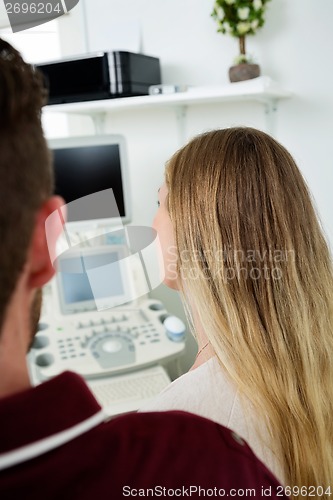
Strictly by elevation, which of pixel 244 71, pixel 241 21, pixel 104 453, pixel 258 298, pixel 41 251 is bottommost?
pixel 258 298

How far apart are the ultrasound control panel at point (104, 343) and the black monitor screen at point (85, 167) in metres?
0.47

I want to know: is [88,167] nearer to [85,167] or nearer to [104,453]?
[85,167]

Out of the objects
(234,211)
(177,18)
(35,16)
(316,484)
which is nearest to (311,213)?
(234,211)

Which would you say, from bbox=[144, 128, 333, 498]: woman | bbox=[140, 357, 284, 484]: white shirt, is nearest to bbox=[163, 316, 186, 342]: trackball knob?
bbox=[144, 128, 333, 498]: woman

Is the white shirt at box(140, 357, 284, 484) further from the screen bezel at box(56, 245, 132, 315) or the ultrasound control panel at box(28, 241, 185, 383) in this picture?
the screen bezel at box(56, 245, 132, 315)

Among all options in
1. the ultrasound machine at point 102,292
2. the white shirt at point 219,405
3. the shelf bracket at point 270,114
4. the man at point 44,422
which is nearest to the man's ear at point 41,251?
the man at point 44,422

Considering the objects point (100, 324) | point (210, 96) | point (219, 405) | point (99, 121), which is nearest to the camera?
point (219, 405)

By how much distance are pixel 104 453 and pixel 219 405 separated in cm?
48

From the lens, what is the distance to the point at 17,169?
15.0 inches

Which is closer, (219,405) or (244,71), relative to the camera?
(219,405)

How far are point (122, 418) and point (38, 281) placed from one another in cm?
13

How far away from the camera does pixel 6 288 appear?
0.39m

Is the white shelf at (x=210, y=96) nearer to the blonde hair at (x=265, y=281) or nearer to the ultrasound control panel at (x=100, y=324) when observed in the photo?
the ultrasound control panel at (x=100, y=324)

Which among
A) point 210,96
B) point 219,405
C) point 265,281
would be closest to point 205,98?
point 210,96
